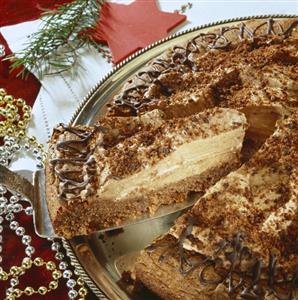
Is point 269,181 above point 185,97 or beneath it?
beneath

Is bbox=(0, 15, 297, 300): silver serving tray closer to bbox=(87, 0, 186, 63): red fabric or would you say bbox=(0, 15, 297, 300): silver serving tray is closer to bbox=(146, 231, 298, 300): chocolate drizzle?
bbox=(146, 231, 298, 300): chocolate drizzle

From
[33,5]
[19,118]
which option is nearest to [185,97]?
[19,118]

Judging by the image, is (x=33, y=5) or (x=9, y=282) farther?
(x=33, y=5)

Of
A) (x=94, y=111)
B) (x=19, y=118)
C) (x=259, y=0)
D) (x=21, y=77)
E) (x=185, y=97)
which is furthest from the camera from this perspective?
(x=259, y=0)

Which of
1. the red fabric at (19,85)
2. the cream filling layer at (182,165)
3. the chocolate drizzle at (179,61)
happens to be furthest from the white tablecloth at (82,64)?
the cream filling layer at (182,165)

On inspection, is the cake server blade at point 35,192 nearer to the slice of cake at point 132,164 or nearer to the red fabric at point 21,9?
the slice of cake at point 132,164

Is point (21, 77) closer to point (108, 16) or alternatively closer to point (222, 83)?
point (108, 16)

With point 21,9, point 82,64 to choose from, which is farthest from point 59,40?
point 21,9

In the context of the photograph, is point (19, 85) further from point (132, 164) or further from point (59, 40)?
point (132, 164)
